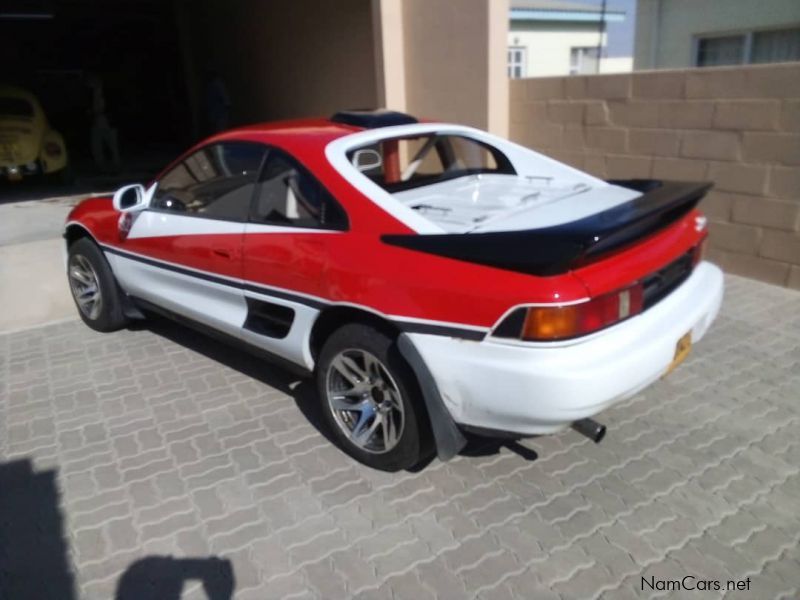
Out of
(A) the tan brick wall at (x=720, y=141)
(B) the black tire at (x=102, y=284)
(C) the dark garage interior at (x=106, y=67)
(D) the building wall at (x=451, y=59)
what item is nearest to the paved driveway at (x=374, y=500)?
(B) the black tire at (x=102, y=284)

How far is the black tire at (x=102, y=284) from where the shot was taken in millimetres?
4559

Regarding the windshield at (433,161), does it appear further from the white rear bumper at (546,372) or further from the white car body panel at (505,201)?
the white rear bumper at (546,372)

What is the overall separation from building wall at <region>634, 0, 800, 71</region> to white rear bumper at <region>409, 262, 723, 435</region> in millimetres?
11042

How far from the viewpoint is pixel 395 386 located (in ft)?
9.10

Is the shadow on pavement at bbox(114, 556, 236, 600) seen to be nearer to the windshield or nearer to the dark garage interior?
the windshield

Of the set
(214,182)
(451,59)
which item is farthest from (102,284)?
(451,59)

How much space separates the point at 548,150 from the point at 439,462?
4.43m

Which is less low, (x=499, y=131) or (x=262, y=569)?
(x=499, y=131)

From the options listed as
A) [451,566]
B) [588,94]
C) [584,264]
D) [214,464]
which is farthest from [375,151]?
[588,94]

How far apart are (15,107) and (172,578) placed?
11705 millimetres

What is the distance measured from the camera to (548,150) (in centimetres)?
660

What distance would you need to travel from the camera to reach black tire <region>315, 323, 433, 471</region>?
8.95ft

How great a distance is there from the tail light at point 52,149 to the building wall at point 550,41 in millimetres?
15480

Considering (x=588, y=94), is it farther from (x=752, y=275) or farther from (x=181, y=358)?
(x=181, y=358)
